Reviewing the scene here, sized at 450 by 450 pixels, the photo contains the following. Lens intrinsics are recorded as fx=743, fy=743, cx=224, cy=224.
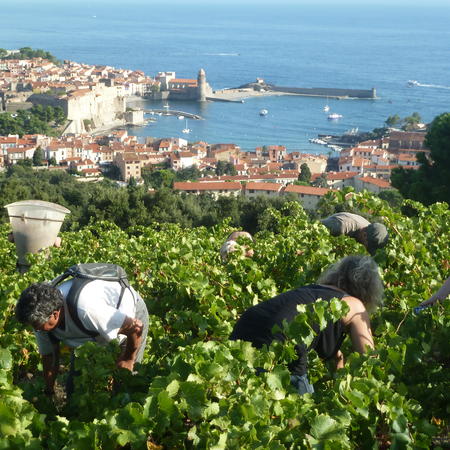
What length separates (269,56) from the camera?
101562mm

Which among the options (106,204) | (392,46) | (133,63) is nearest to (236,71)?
(133,63)

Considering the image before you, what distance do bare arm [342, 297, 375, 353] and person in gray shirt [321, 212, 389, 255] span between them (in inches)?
69.5

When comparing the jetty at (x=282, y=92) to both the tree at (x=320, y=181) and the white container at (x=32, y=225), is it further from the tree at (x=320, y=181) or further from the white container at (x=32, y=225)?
the white container at (x=32, y=225)

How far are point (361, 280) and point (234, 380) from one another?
653mm

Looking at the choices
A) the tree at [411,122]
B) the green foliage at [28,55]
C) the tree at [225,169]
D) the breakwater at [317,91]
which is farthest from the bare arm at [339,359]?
the green foliage at [28,55]

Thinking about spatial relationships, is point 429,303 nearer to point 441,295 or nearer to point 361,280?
point 441,295

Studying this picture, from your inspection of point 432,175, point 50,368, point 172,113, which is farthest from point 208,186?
point 172,113

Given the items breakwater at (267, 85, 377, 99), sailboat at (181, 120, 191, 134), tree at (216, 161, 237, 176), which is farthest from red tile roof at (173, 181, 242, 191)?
breakwater at (267, 85, 377, 99)

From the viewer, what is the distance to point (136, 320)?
8.04ft

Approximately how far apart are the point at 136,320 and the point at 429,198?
11.7 meters

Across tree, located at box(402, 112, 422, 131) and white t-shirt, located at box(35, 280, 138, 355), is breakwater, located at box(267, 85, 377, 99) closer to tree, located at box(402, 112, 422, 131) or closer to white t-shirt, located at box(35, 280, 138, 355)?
tree, located at box(402, 112, 422, 131)

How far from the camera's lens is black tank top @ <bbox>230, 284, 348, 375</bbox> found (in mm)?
2197

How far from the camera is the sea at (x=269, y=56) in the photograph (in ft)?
206

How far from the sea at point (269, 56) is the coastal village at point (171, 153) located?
4744 millimetres
